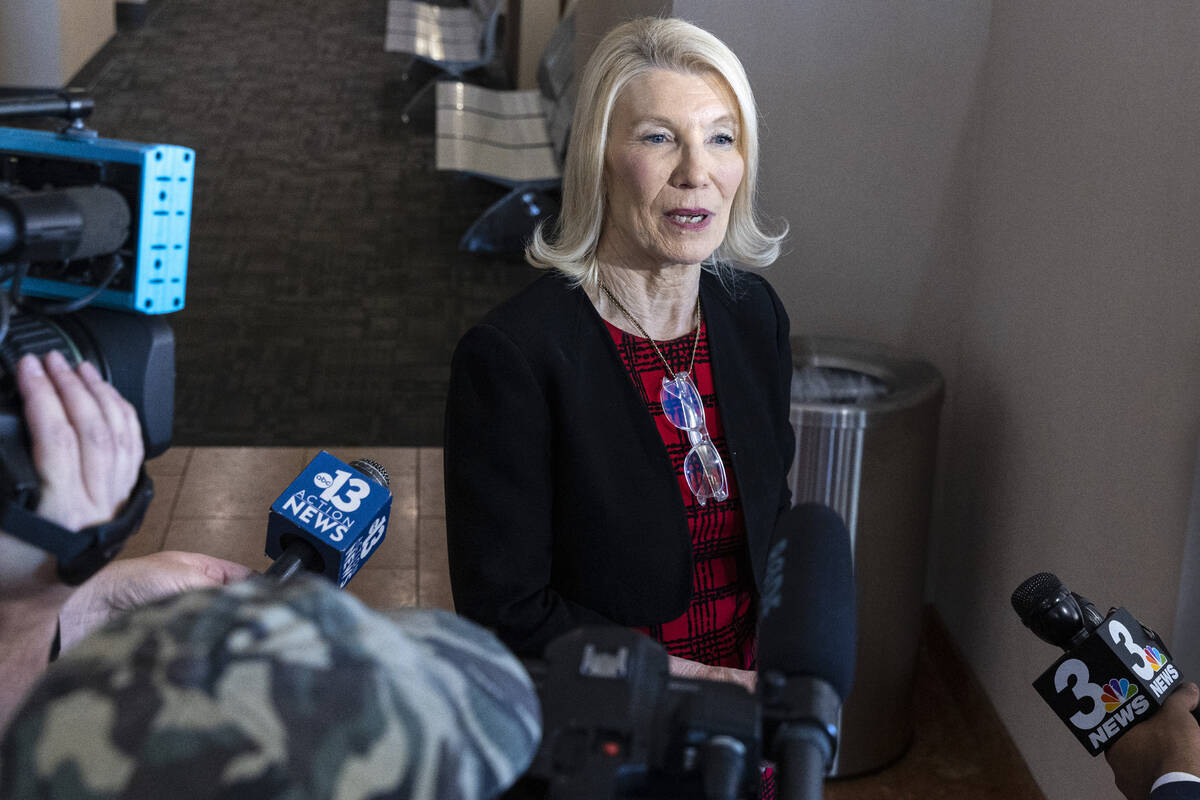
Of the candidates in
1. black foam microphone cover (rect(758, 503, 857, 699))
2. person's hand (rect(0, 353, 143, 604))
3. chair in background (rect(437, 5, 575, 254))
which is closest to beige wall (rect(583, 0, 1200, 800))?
black foam microphone cover (rect(758, 503, 857, 699))

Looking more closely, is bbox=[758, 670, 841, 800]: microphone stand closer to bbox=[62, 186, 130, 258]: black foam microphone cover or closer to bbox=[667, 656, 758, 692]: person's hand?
A: bbox=[62, 186, 130, 258]: black foam microphone cover

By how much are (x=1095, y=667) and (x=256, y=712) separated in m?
1.21

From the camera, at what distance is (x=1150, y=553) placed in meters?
2.17

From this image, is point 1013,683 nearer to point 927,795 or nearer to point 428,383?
point 927,795

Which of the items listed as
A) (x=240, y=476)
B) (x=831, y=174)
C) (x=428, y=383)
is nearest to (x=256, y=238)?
(x=428, y=383)

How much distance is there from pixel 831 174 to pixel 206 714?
113 inches

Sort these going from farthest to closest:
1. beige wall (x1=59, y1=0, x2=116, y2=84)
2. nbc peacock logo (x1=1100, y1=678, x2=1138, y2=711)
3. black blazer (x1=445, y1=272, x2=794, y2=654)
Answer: beige wall (x1=59, y1=0, x2=116, y2=84)
black blazer (x1=445, y1=272, x2=794, y2=654)
nbc peacock logo (x1=1100, y1=678, x2=1138, y2=711)

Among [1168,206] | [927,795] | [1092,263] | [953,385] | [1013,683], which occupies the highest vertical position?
[1168,206]

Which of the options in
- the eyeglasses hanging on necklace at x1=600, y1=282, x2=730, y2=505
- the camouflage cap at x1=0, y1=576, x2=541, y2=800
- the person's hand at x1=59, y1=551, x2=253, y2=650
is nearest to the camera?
the camouflage cap at x1=0, y1=576, x2=541, y2=800

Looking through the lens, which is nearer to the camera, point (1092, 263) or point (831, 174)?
point (1092, 263)

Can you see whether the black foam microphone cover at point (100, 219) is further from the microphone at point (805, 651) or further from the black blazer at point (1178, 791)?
the black blazer at point (1178, 791)

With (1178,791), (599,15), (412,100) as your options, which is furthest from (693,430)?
(412,100)

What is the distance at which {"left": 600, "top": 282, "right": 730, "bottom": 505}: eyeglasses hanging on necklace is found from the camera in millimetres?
1632

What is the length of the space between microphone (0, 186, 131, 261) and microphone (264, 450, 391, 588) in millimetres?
459
